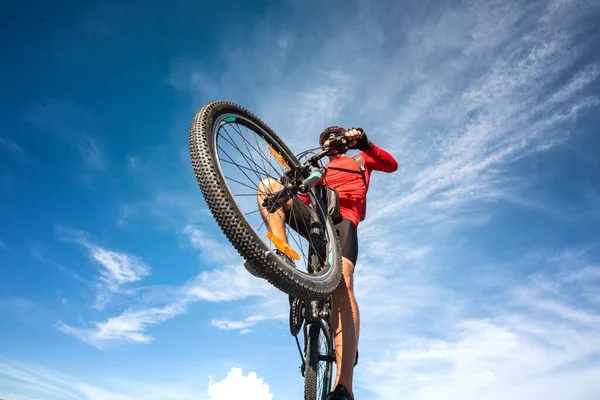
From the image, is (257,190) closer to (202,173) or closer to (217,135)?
(217,135)

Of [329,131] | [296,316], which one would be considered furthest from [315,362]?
[329,131]

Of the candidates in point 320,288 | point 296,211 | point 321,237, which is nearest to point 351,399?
point 320,288

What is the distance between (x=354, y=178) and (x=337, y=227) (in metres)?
0.71

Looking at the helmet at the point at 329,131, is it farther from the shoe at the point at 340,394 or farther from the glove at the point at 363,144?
the shoe at the point at 340,394

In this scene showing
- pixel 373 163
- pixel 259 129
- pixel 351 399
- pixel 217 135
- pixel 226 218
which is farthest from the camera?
pixel 373 163

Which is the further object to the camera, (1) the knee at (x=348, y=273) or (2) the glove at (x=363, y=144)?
(2) the glove at (x=363, y=144)

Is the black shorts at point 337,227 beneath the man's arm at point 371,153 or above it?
beneath

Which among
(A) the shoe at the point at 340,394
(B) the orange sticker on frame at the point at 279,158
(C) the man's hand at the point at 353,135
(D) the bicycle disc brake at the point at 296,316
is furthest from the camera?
(D) the bicycle disc brake at the point at 296,316

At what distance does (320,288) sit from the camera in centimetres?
280

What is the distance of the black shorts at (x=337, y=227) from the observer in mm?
3891

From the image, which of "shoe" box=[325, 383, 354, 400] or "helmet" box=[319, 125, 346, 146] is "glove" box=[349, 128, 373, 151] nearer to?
"helmet" box=[319, 125, 346, 146]

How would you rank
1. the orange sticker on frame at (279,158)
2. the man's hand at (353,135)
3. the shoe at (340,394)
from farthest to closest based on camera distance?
the orange sticker on frame at (279,158) < the man's hand at (353,135) < the shoe at (340,394)

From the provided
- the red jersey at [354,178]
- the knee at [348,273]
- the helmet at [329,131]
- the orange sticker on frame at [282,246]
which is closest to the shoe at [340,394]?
the knee at [348,273]

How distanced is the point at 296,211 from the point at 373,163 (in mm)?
1353
